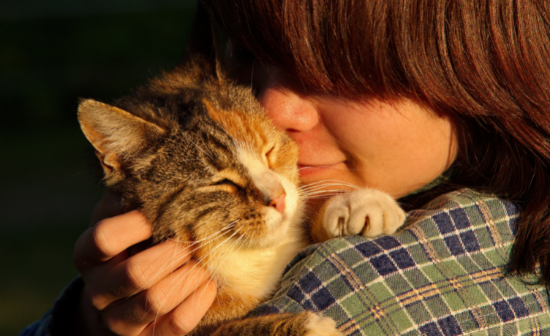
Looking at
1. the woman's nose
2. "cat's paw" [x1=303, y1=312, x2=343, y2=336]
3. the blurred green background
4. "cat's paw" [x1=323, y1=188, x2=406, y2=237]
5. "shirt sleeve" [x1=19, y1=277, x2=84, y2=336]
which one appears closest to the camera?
"cat's paw" [x1=303, y1=312, x2=343, y2=336]

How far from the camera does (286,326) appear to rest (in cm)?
131

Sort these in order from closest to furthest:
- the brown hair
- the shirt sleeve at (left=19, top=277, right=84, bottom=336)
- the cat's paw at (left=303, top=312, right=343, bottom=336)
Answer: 1. the cat's paw at (left=303, top=312, right=343, bottom=336)
2. the brown hair
3. the shirt sleeve at (left=19, top=277, right=84, bottom=336)

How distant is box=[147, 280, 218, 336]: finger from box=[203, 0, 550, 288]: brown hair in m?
0.77

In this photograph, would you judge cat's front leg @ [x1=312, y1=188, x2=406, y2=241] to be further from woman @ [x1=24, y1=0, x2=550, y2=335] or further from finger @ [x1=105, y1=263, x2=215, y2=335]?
finger @ [x1=105, y1=263, x2=215, y2=335]

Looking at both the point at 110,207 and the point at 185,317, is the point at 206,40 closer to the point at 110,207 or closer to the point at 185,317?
the point at 110,207

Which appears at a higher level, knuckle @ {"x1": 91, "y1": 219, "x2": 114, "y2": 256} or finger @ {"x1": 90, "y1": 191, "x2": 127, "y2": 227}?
finger @ {"x1": 90, "y1": 191, "x2": 127, "y2": 227}

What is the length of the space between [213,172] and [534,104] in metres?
1.04

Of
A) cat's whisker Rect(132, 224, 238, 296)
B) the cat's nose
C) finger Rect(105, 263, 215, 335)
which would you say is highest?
the cat's nose

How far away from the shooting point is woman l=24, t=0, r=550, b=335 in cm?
136

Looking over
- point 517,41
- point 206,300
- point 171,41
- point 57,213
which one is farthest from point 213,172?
point 171,41

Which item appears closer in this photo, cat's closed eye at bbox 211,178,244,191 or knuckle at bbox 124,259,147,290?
knuckle at bbox 124,259,147,290

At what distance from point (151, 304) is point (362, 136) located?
85 cm

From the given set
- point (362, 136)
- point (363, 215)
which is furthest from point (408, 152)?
point (363, 215)

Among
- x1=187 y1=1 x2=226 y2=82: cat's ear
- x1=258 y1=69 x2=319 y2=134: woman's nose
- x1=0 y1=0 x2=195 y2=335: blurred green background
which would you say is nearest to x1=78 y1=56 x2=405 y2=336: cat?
x1=258 y1=69 x2=319 y2=134: woman's nose
